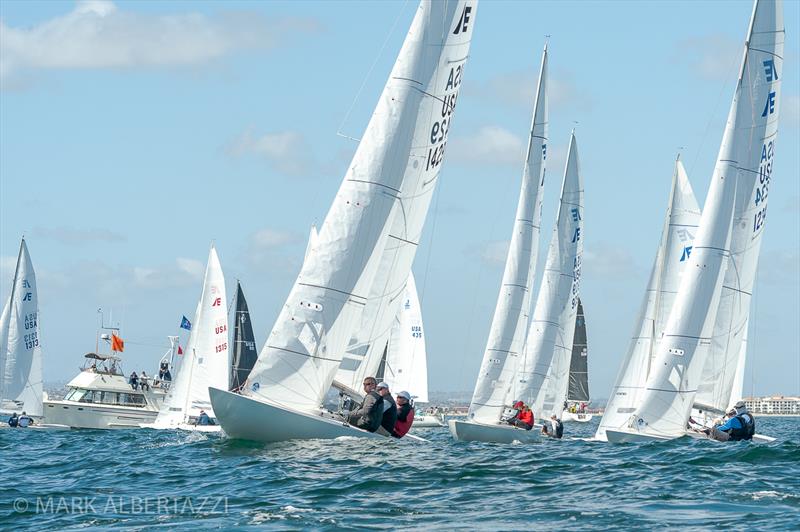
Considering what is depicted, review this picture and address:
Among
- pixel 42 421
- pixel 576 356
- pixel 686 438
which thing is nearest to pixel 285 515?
pixel 686 438

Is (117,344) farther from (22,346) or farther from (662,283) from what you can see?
(662,283)

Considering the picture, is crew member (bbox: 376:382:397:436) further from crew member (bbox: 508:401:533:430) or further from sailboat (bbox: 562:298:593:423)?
sailboat (bbox: 562:298:593:423)

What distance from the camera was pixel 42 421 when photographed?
40.8 meters

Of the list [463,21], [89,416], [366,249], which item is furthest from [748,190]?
[89,416]

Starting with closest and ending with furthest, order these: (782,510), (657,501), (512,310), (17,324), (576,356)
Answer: (782,510) < (657,501) < (512,310) < (17,324) < (576,356)

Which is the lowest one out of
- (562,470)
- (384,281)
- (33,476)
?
(33,476)

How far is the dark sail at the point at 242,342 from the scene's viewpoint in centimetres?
4528

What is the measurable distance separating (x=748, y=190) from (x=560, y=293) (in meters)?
12.4

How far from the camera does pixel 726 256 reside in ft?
87.3

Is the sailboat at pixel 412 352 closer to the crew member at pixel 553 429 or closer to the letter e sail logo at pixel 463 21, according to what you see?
the crew member at pixel 553 429

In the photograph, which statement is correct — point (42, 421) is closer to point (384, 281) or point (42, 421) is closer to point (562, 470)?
point (384, 281)

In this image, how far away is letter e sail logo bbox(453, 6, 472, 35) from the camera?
24656 millimetres

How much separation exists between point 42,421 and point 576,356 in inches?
1420

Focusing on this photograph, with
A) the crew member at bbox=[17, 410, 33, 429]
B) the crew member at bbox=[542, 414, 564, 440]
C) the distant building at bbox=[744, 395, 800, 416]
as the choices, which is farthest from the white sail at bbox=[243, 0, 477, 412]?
the distant building at bbox=[744, 395, 800, 416]
